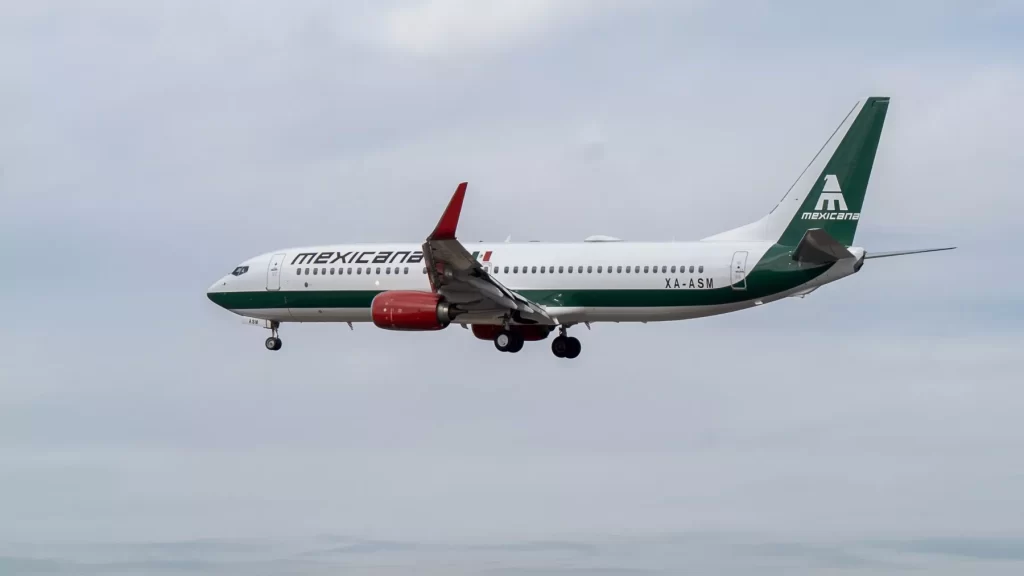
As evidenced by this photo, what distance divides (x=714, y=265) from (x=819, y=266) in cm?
335

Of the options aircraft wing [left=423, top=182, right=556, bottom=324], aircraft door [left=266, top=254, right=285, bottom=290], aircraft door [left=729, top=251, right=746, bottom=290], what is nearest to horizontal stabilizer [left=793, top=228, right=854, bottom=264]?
aircraft door [left=729, top=251, right=746, bottom=290]

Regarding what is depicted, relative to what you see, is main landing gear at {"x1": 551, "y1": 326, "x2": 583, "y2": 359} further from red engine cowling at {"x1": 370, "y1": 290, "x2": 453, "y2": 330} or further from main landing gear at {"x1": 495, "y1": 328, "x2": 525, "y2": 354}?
red engine cowling at {"x1": 370, "y1": 290, "x2": 453, "y2": 330}

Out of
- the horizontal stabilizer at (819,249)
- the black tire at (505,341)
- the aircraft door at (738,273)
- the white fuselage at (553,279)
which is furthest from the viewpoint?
the black tire at (505,341)

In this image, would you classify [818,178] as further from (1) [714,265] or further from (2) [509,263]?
(2) [509,263]

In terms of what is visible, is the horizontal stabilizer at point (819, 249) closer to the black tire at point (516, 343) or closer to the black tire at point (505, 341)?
the black tire at point (516, 343)

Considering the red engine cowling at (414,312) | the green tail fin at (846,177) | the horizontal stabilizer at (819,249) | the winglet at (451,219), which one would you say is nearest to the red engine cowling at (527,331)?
the red engine cowling at (414,312)

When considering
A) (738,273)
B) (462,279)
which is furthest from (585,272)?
(738,273)

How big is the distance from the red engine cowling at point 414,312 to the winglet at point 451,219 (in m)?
4.09

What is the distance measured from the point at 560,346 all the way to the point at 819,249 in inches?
→ 435

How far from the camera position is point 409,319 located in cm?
4916

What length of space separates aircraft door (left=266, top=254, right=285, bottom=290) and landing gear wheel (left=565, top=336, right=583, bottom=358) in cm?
1077

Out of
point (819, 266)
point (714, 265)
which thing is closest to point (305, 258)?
point (714, 265)

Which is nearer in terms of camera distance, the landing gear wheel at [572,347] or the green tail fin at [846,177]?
the green tail fin at [846,177]

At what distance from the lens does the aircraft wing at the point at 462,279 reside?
45.3 metres
